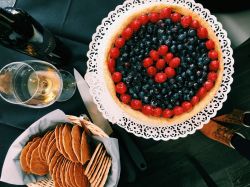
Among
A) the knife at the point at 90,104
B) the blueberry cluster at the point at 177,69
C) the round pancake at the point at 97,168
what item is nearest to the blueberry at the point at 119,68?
the blueberry cluster at the point at 177,69

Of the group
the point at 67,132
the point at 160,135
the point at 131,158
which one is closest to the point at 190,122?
the point at 160,135

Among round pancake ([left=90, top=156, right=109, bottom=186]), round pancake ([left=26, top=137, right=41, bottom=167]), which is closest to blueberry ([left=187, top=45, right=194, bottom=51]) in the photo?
round pancake ([left=90, top=156, right=109, bottom=186])

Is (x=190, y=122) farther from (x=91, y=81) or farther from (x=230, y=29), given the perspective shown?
(x=230, y=29)

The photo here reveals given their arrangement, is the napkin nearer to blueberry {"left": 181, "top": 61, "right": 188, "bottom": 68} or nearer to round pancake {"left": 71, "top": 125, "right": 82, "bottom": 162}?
round pancake {"left": 71, "top": 125, "right": 82, "bottom": 162}

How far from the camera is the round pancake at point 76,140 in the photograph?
0.98 meters

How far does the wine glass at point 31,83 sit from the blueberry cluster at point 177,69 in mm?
204

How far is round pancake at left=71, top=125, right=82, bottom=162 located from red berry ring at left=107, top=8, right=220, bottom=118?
0.15m

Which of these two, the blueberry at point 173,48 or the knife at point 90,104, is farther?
the knife at point 90,104

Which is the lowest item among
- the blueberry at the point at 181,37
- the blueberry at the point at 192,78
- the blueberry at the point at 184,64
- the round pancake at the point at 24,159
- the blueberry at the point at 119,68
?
the round pancake at the point at 24,159

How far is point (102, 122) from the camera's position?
3.72 feet

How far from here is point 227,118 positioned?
1.39 metres

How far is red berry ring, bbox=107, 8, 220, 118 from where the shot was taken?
98cm

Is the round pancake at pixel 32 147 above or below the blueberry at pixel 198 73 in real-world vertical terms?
below

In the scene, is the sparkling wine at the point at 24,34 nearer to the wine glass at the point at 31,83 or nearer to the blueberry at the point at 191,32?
the wine glass at the point at 31,83
